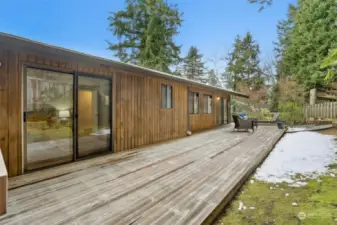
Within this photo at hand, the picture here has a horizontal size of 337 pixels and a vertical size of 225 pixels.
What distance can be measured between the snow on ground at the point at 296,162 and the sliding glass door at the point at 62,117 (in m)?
3.53

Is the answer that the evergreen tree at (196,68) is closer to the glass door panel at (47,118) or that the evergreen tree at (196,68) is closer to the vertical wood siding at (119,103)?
the vertical wood siding at (119,103)

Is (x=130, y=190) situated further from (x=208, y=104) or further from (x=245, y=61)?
(x=245, y=61)

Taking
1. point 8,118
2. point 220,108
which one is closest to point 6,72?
point 8,118

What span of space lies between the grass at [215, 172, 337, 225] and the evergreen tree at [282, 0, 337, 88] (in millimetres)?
9622

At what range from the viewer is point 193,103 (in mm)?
9250

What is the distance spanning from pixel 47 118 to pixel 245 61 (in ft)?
80.2

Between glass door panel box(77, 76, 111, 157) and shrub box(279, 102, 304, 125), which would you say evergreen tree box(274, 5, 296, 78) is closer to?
shrub box(279, 102, 304, 125)

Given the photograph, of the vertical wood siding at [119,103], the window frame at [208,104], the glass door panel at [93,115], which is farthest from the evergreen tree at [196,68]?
the glass door panel at [93,115]

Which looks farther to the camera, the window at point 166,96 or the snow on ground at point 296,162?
the window at point 166,96

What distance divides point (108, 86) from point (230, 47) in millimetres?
23190

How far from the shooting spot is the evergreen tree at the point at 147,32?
615 inches

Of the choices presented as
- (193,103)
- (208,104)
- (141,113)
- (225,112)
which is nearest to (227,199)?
(141,113)

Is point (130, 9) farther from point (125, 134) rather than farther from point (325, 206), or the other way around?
point (325, 206)

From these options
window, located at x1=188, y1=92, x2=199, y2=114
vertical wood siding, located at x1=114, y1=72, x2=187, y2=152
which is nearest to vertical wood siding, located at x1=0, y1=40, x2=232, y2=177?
vertical wood siding, located at x1=114, y1=72, x2=187, y2=152
